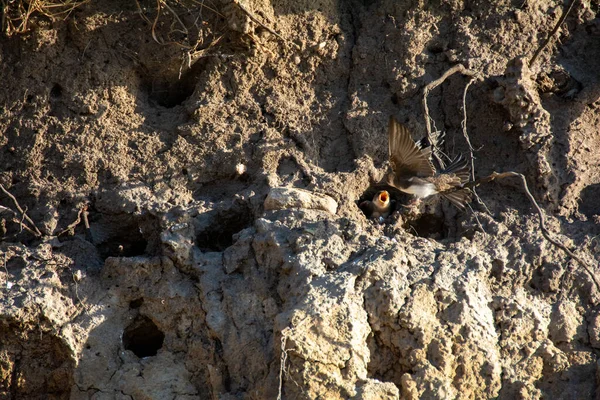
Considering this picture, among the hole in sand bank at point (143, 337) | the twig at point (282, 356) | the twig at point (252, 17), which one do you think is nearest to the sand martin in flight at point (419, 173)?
the twig at point (252, 17)

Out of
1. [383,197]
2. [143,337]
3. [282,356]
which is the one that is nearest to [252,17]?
[383,197]

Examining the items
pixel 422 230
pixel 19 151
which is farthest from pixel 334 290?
pixel 19 151

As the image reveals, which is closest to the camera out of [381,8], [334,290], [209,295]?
[334,290]

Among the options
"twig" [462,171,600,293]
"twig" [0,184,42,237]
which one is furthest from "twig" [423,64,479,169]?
"twig" [0,184,42,237]

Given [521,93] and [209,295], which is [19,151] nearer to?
[209,295]

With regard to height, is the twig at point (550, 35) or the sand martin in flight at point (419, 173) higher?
the twig at point (550, 35)

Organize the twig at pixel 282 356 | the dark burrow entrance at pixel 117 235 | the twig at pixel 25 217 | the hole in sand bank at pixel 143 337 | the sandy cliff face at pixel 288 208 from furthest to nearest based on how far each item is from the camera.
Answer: the dark burrow entrance at pixel 117 235 → the twig at pixel 25 217 → the hole in sand bank at pixel 143 337 → the sandy cliff face at pixel 288 208 → the twig at pixel 282 356

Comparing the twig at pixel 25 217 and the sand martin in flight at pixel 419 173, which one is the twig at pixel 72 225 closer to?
the twig at pixel 25 217

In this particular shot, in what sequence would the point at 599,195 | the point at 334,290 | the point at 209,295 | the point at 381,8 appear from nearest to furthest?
the point at 334,290
the point at 209,295
the point at 599,195
the point at 381,8

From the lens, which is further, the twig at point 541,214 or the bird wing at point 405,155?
the bird wing at point 405,155
